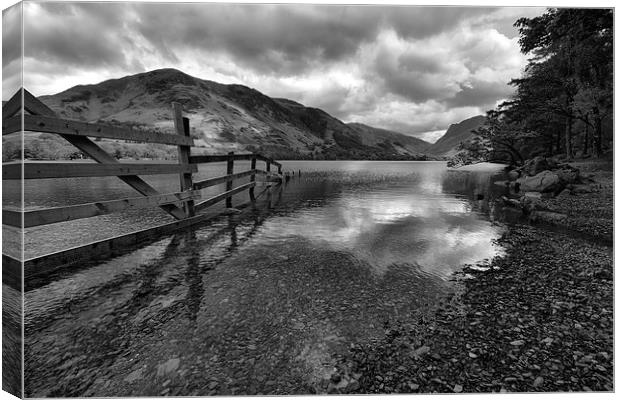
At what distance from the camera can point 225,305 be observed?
4574 mm

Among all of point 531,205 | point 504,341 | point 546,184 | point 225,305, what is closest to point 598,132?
point 546,184

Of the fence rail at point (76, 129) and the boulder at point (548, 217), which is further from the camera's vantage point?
the boulder at point (548, 217)

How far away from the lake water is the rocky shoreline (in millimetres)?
351

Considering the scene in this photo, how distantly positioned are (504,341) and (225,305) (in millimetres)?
4190

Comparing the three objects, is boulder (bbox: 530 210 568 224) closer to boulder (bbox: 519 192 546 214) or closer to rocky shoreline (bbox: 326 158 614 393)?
boulder (bbox: 519 192 546 214)

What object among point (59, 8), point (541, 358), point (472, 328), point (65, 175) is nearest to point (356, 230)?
point (472, 328)

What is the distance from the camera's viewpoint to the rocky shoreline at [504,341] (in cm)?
299

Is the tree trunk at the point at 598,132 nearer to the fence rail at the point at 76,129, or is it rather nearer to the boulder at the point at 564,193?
the boulder at the point at 564,193

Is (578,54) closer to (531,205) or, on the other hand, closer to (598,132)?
(531,205)

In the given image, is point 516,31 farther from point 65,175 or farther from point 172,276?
point 65,175

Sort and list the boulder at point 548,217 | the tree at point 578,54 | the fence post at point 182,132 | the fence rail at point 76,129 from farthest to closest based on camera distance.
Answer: the boulder at point 548,217 < the fence post at point 182,132 < the tree at point 578,54 < the fence rail at point 76,129

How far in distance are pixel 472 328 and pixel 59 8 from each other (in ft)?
26.1

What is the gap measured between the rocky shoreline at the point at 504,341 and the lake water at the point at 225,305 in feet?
1.15

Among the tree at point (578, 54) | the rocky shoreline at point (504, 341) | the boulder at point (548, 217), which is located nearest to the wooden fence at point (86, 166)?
the rocky shoreline at point (504, 341)
